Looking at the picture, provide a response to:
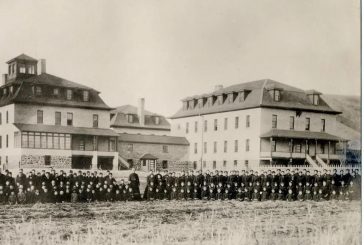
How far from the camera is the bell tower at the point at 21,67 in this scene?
4262 mm

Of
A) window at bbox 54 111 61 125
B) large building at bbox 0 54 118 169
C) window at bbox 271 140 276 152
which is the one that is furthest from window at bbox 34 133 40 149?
window at bbox 271 140 276 152

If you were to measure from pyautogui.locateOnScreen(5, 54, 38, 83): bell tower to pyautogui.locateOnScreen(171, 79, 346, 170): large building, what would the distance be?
1934 mm

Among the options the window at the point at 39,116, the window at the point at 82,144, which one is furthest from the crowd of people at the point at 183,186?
the window at the point at 39,116

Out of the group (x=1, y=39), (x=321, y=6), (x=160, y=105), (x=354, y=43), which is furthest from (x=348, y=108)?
(x=1, y=39)

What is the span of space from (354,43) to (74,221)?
12.8ft

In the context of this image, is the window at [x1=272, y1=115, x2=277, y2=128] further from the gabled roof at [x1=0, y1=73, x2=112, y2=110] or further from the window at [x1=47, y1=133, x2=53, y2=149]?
the window at [x1=47, y1=133, x2=53, y2=149]

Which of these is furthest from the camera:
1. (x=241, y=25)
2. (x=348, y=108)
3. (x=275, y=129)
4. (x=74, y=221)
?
(x=275, y=129)

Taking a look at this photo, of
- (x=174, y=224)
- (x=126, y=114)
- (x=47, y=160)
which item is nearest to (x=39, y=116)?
(x=47, y=160)

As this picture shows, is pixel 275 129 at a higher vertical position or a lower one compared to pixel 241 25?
lower

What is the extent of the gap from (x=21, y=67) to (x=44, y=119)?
1.81 feet

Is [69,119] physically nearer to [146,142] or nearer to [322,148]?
[146,142]

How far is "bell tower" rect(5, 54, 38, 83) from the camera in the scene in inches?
168

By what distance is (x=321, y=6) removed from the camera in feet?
19.0

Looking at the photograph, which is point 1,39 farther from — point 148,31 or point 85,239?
point 85,239
